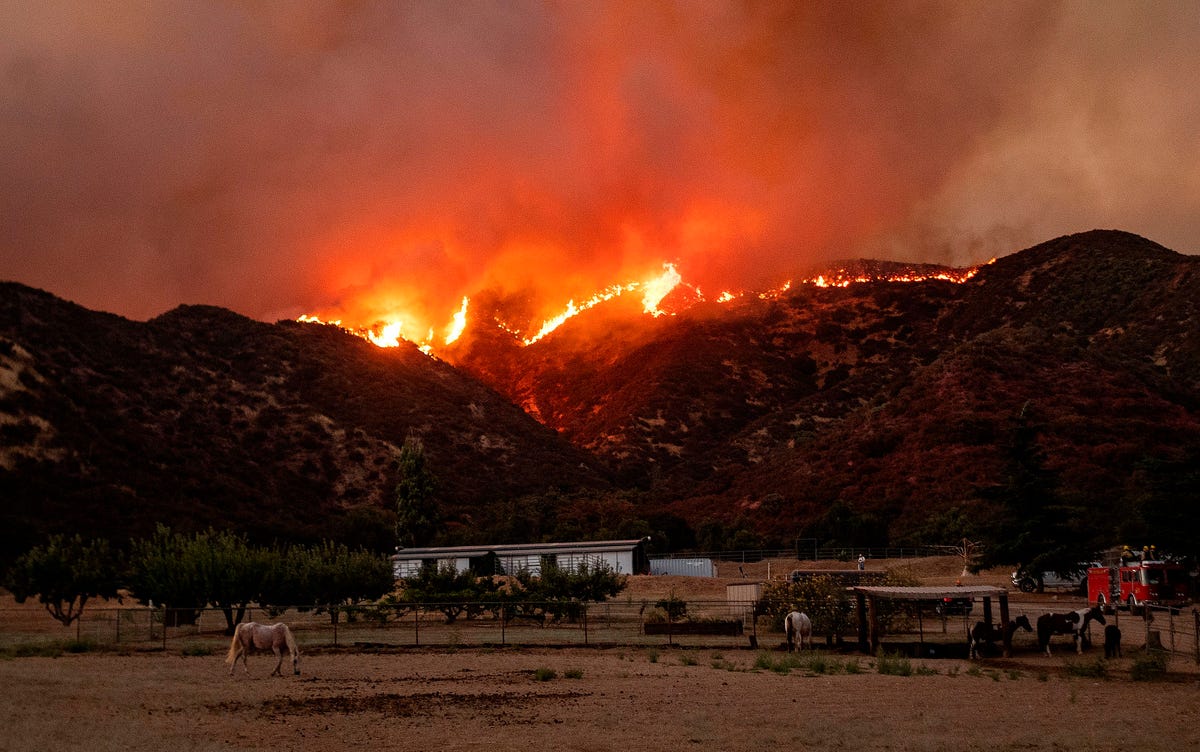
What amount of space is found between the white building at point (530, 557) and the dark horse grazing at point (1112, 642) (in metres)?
39.9

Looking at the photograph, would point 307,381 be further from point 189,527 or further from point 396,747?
point 396,747

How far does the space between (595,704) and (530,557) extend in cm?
5171

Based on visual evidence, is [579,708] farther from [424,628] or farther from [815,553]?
[815,553]

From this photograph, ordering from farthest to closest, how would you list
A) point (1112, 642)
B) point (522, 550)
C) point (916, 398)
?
point (916, 398) < point (522, 550) < point (1112, 642)

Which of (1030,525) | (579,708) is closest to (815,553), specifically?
(1030,525)

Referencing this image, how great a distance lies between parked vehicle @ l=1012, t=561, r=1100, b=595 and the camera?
180 feet

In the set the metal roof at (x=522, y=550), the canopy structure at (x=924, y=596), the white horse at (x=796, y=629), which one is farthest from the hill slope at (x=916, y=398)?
the white horse at (x=796, y=629)

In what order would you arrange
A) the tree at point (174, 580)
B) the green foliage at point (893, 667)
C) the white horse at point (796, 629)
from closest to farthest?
the green foliage at point (893, 667), the white horse at point (796, 629), the tree at point (174, 580)

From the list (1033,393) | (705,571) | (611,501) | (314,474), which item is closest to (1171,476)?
(705,571)

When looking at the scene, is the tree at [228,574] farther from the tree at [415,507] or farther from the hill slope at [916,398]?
the hill slope at [916,398]

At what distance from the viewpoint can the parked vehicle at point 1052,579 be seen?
54881mm

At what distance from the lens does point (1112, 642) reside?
27766mm

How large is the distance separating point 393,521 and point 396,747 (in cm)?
8184

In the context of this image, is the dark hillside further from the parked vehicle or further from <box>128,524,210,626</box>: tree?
the parked vehicle
